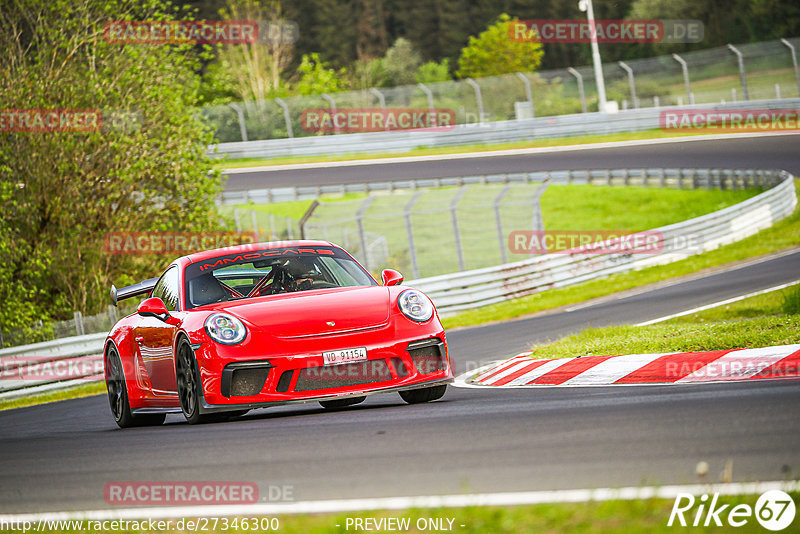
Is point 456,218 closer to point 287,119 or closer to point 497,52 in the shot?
point 287,119

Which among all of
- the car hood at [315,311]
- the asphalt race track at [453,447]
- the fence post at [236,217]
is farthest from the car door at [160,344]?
the fence post at [236,217]

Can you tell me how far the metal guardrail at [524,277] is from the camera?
16.7m

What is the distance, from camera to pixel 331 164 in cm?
4262

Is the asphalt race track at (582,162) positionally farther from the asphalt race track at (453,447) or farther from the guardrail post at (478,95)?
the asphalt race track at (453,447)

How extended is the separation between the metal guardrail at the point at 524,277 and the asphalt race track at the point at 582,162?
125 inches

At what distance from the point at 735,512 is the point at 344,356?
13.6ft

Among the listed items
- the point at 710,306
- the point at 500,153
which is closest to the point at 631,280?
the point at 710,306

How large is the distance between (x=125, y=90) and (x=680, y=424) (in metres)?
18.3

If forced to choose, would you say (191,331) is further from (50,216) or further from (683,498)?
(50,216)

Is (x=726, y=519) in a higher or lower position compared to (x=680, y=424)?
higher

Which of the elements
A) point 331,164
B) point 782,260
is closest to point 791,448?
point 782,260

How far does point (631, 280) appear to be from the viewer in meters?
22.1

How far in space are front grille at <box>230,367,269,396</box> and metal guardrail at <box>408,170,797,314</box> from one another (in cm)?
1303

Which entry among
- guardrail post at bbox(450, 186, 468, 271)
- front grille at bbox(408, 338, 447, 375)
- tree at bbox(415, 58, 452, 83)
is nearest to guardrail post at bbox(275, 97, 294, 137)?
guardrail post at bbox(450, 186, 468, 271)
